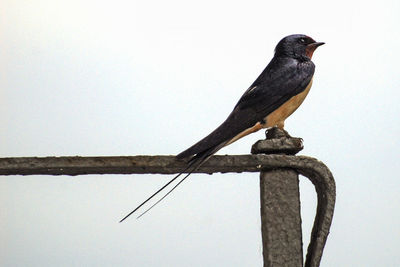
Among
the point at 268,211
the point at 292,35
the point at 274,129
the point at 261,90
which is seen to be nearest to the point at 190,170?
the point at 268,211

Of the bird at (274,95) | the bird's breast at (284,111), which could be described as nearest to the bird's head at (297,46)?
the bird at (274,95)

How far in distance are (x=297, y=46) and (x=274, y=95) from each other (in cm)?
53

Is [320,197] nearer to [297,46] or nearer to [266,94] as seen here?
[266,94]

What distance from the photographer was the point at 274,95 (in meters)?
2.62

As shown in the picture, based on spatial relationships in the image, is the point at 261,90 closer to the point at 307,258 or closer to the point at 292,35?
the point at 292,35

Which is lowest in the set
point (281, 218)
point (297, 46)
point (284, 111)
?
point (281, 218)

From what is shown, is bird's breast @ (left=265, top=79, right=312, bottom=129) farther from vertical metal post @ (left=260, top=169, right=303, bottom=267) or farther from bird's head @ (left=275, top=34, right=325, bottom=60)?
vertical metal post @ (left=260, top=169, right=303, bottom=267)

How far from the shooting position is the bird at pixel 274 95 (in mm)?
2260

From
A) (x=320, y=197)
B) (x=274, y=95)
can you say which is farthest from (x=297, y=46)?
(x=320, y=197)

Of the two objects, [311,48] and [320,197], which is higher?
[311,48]

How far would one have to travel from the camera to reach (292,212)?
1858 mm

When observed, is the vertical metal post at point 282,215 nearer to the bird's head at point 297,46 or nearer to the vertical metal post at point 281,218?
the vertical metal post at point 281,218

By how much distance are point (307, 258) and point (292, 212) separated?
16 cm

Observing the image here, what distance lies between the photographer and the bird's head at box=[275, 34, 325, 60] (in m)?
2.98
